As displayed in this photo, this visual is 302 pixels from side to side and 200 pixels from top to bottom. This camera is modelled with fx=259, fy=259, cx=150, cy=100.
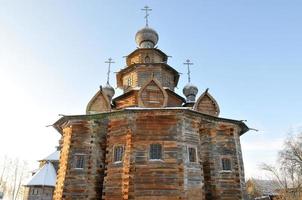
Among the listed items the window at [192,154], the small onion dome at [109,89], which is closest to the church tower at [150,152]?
the window at [192,154]

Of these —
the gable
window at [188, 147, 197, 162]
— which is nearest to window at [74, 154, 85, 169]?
the gable

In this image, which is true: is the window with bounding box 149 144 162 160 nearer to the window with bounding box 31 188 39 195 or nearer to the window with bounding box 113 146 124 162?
the window with bounding box 113 146 124 162

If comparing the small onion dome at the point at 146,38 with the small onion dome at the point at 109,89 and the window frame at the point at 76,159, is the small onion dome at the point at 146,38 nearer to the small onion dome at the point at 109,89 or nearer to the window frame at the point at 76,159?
the small onion dome at the point at 109,89

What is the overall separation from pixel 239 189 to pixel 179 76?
1114 cm

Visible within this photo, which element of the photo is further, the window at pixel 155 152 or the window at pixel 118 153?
the window at pixel 118 153

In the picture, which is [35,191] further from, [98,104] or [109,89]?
[98,104]

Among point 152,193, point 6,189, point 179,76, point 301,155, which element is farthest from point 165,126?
point 6,189

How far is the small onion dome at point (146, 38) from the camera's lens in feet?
79.0

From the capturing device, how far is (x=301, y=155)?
98.6 ft

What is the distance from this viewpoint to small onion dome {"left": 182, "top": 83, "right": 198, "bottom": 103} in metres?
26.0

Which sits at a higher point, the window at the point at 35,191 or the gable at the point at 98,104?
the gable at the point at 98,104

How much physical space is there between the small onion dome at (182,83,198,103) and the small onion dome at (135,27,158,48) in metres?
5.55

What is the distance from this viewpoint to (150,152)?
15.1m

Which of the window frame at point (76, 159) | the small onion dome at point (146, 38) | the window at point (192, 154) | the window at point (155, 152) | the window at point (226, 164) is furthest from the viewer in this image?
the small onion dome at point (146, 38)
